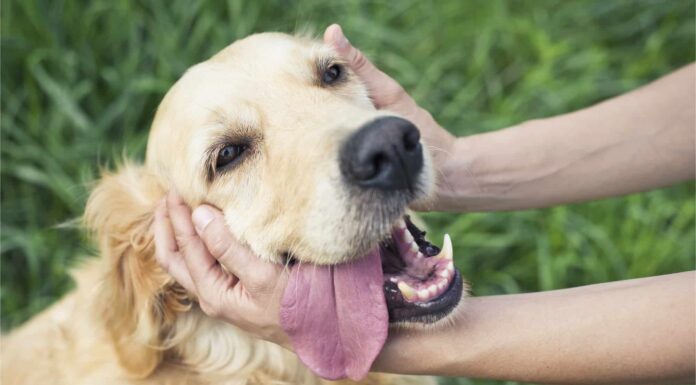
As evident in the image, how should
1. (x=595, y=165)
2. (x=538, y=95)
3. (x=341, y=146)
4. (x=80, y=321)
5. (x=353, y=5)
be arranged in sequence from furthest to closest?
(x=353, y=5) < (x=538, y=95) < (x=595, y=165) < (x=80, y=321) < (x=341, y=146)

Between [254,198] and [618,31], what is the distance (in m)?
3.74

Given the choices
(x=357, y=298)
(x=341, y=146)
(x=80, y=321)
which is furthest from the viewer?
(x=80, y=321)

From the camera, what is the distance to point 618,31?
518 cm

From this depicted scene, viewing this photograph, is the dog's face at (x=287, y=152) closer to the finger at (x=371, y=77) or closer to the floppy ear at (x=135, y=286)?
the finger at (x=371, y=77)

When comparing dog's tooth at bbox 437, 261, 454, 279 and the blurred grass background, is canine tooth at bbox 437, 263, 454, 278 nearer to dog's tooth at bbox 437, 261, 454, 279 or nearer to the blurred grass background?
dog's tooth at bbox 437, 261, 454, 279

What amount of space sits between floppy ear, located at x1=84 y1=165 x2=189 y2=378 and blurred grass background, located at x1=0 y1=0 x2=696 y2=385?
136 cm

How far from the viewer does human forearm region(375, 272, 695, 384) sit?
6.43 feet

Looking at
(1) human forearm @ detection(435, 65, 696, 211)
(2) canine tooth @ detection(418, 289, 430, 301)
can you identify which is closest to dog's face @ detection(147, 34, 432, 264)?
(2) canine tooth @ detection(418, 289, 430, 301)

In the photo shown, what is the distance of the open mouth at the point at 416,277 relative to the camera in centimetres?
222

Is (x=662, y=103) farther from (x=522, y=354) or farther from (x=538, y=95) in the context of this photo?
(x=538, y=95)

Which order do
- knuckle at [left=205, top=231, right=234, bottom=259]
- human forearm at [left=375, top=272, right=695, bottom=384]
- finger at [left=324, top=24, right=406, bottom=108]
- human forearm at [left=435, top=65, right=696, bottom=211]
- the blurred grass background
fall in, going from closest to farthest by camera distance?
human forearm at [left=375, top=272, right=695, bottom=384], knuckle at [left=205, top=231, right=234, bottom=259], finger at [left=324, top=24, right=406, bottom=108], human forearm at [left=435, top=65, right=696, bottom=211], the blurred grass background

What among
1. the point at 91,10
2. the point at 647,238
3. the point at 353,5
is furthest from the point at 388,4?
the point at 647,238

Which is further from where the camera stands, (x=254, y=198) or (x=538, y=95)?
(x=538, y=95)

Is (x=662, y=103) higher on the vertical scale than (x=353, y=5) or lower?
higher
